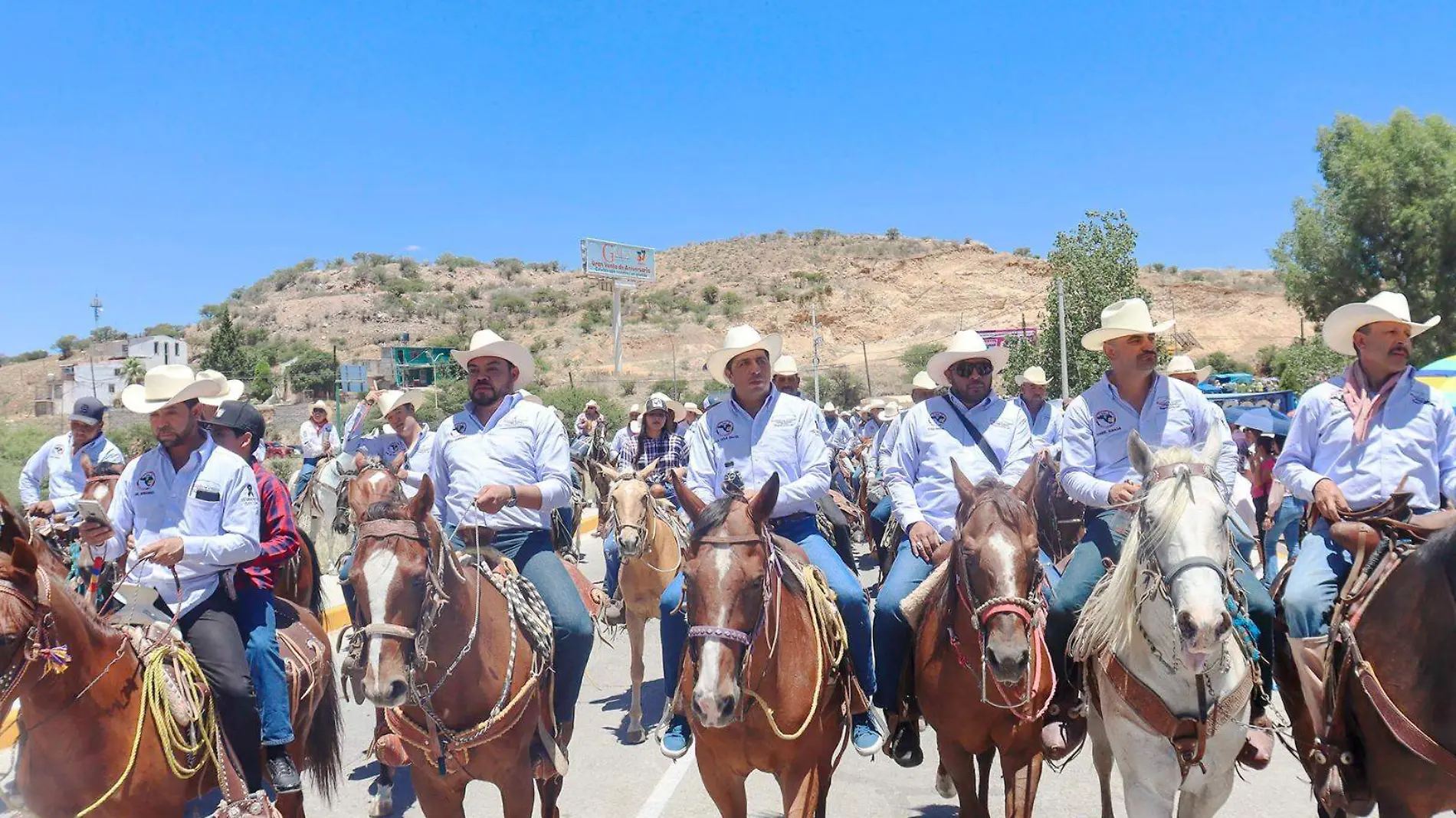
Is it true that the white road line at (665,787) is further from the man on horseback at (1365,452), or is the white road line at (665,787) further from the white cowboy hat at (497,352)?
the man on horseback at (1365,452)

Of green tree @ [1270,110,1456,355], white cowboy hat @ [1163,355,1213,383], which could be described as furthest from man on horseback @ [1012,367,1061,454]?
green tree @ [1270,110,1456,355]

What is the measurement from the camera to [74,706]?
4078 millimetres

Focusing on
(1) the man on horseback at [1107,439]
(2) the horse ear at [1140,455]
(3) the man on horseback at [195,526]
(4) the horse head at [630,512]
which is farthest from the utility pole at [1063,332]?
(3) the man on horseback at [195,526]

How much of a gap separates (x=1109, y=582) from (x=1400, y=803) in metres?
1.54

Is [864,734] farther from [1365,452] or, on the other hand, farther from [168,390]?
[168,390]

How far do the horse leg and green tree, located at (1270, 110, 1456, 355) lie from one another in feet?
101

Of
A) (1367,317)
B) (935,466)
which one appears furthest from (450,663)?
(1367,317)

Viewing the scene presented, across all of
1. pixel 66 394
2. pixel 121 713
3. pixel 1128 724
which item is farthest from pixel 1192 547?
pixel 66 394

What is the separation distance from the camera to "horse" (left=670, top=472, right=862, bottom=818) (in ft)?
12.9

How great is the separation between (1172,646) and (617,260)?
66.1m

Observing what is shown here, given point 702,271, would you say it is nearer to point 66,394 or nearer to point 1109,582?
point 66,394

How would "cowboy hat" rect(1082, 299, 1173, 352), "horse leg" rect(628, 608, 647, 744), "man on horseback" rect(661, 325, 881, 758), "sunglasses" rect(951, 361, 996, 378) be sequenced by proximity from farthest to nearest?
"horse leg" rect(628, 608, 647, 744) < "sunglasses" rect(951, 361, 996, 378) < "man on horseback" rect(661, 325, 881, 758) < "cowboy hat" rect(1082, 299, 1173, 352)

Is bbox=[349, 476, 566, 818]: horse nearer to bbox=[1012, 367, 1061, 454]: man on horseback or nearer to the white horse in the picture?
the white horse

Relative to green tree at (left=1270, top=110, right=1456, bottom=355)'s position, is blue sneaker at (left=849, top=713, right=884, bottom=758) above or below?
below
